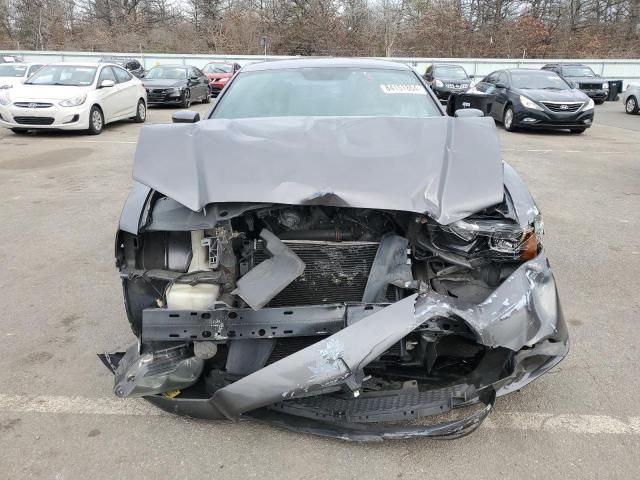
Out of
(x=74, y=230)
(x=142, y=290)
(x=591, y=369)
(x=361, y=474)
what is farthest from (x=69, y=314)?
(x=591, y=369)

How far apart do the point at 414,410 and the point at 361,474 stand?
0.36 meters

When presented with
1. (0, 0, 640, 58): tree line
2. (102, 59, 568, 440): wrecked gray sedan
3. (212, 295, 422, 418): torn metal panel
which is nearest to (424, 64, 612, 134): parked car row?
(102, 59, 568, 440): wrecked gray sedan

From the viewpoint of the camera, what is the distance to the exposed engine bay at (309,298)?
2.27 metres

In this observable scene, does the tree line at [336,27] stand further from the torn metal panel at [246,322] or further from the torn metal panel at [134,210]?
the torn metal panel at [246,322]

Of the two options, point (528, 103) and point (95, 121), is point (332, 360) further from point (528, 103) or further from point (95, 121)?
point (528, 103)

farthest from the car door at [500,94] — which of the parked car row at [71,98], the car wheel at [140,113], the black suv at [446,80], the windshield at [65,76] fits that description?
the windshield at [65,76]

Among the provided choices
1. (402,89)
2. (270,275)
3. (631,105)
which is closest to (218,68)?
(631,105)

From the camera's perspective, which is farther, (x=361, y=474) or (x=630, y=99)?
(x=630, y=99)

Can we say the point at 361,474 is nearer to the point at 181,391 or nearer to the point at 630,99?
the point at 181,391

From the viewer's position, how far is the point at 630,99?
1700cm

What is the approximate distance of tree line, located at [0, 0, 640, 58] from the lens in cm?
3628

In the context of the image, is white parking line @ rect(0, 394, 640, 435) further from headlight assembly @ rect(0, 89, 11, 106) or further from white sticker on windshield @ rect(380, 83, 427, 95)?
headlight assembly @ rect(0, 89, 11, 106)

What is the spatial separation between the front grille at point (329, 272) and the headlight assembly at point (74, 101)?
972 cm

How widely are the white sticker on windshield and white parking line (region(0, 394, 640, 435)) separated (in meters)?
2.44
